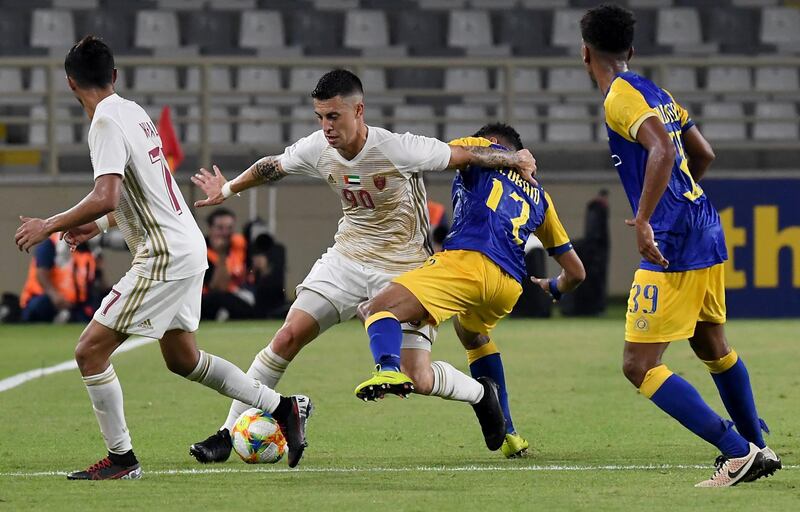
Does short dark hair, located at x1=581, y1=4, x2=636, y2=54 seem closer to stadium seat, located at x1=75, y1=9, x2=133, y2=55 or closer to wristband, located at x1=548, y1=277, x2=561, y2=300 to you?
wristband, located at x1=548, y1=277, x2=561, y2=300

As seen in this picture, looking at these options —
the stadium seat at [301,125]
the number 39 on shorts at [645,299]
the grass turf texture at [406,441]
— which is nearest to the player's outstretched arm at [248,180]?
the grass turf texture at [406,441]

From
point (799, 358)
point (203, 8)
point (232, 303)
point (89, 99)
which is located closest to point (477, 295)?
point (89, 99)

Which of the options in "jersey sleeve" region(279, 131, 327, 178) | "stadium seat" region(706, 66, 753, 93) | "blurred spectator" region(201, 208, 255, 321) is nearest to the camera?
"jersey sleeve" region(279, 131, 327, 178)

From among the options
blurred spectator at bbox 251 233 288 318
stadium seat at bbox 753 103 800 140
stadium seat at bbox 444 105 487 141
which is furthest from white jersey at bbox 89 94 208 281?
stadium seat at bbox 753 103 800 140

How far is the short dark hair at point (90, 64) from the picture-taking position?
6230 millimetres

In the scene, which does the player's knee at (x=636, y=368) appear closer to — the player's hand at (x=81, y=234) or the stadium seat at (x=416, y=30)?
the player's hand at (x=81, y=234)

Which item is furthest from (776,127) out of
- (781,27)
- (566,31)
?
(566,31)

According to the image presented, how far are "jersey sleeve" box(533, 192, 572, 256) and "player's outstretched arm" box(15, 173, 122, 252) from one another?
2.23 metres

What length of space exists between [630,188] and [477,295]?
1000mm

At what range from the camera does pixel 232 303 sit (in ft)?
56.4

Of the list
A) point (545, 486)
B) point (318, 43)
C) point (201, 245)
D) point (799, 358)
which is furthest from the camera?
point (318, 43)

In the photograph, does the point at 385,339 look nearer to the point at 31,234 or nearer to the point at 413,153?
the point at 413,153

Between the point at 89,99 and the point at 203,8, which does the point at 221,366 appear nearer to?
the point at 89,99

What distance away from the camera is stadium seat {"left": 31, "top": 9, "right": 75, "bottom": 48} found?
68.2 feet
